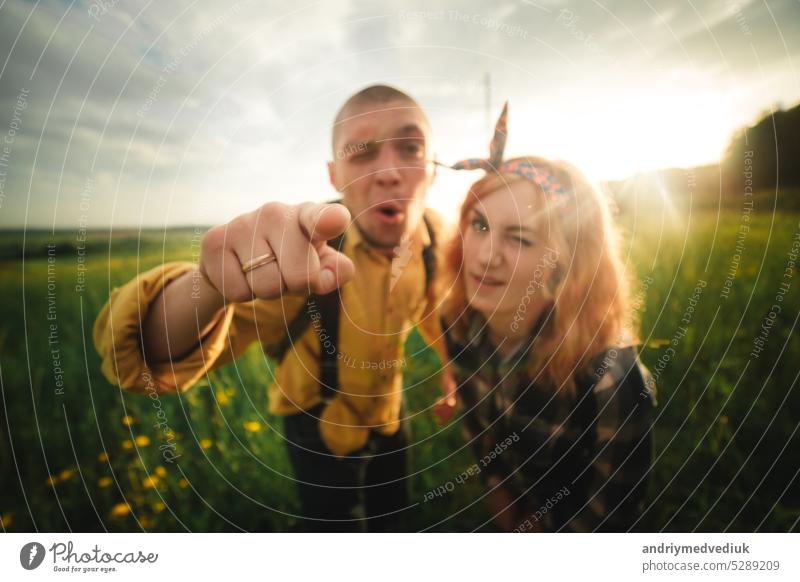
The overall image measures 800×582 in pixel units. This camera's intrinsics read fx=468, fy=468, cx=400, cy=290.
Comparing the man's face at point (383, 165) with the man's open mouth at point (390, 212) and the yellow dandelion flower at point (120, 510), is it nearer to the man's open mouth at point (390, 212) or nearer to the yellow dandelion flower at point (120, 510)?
the man's open mouth at point (390, 212)

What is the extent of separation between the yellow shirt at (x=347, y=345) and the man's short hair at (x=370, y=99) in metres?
0.13

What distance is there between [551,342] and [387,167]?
30 cm

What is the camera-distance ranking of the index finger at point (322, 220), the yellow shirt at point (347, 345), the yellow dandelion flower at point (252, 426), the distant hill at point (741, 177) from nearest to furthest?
the index finger at point (322, 220) → the yellow shirt at point (347, 345) → the distant hill at point (741, 177) → the yellow dandelion flower at point (252, 426)

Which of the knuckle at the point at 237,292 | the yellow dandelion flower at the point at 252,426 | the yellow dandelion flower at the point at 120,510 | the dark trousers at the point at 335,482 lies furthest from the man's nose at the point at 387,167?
the yellow dandelion flower at the point at 120,510

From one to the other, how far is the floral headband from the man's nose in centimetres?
7

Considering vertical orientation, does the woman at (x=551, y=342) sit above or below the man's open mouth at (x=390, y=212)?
below

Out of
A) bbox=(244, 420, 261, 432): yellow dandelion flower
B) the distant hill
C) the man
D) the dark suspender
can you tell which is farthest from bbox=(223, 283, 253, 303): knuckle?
the distant hill

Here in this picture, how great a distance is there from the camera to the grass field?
25.0 inches

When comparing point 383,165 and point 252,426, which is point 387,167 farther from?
point 252,426

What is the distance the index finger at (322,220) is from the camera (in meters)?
0.40

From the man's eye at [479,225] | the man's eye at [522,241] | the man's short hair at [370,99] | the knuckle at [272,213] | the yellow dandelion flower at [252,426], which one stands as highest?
the man's short hair at [370,99]

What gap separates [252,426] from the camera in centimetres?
74
